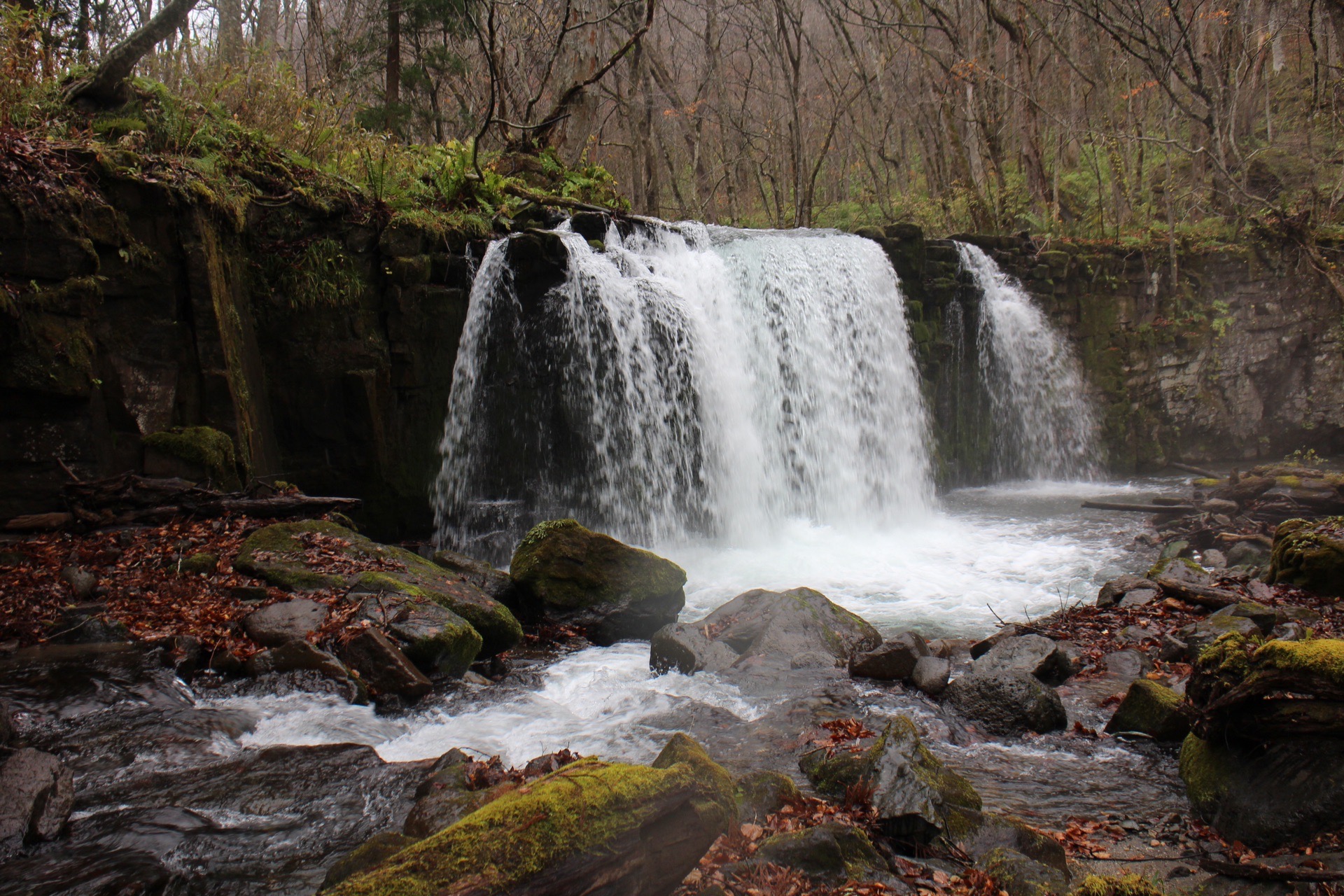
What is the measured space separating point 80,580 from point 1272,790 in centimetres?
676

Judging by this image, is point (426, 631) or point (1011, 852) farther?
point (426, 631)

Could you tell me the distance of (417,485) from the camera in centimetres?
964

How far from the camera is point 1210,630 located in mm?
5328

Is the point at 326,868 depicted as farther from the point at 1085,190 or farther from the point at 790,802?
the point at 1085,190

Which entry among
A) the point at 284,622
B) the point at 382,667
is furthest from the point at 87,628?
the point at 382,667

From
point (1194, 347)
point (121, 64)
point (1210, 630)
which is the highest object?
point (121, 64)

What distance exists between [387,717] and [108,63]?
22.4ft

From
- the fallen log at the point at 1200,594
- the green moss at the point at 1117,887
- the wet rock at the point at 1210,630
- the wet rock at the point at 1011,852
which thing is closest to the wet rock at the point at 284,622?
the wet rock at the point at 1011,852

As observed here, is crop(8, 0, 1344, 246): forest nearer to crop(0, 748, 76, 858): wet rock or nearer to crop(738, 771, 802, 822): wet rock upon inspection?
crop(0, 748, 76, 858): wet rock

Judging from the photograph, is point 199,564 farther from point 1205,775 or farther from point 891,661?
point 1205,775

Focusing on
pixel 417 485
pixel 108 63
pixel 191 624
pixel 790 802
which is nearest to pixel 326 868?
pixel 790 802

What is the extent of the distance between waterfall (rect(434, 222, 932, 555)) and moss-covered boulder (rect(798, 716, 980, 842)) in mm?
6525

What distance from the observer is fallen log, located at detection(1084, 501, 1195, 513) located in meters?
10.4

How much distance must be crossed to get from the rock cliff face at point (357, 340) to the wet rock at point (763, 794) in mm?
5985
